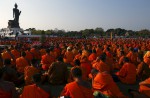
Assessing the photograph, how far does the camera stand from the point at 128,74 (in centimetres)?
1132

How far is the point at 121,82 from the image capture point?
38.3 feet

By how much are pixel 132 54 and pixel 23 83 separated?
690 centimetres

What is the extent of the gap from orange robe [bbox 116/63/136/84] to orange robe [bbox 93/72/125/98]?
3.40 metres

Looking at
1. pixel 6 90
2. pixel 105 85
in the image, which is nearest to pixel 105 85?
pixel 105 85

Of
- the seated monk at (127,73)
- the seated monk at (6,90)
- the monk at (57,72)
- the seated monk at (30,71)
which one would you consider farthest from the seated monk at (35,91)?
the seated monk at (127,73)

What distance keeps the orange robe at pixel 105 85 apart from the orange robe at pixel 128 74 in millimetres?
3403

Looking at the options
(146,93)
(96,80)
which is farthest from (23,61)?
(146,93)

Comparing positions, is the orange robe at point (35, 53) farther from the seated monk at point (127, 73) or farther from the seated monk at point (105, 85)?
the seated monk at point (105, 85)

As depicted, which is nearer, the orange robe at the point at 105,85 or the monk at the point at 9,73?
the orange robe at the point at 105,85

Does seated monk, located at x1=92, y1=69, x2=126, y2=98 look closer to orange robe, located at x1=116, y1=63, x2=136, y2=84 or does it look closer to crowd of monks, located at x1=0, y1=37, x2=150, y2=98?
crowd of monks, located at x1=0, y1=37, x2=150, y2=98

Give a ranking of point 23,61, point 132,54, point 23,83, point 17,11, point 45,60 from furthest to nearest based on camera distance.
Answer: point 17,11
point 132,54
point 45,60
point 23,61
point 23,83

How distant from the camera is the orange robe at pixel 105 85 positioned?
7.67 metres

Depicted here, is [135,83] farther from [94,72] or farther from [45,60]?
[45,60]

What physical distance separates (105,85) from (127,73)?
3869 mm
